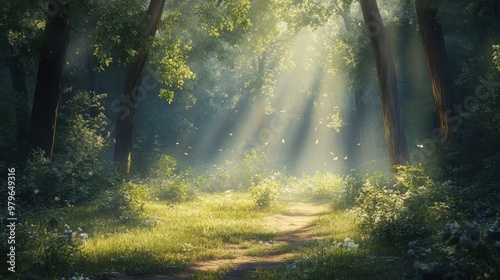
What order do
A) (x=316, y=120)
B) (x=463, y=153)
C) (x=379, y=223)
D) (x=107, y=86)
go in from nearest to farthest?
(x=379, y=223), (x=463, y=153), (x=107, y=86), (x=316, y=120)

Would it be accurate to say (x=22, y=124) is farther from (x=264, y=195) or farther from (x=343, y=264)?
(x=343, y=264)

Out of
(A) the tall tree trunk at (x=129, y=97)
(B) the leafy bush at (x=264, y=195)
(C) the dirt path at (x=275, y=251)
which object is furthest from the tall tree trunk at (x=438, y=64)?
(A) the tall tree trunk at (x=129, y=97)

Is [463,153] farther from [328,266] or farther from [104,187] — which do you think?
[104,187]

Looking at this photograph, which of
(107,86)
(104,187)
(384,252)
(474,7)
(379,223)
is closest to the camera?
(384,252)

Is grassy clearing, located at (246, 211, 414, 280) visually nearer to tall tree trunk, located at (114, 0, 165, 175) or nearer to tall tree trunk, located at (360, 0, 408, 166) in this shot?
tall tree trunk, located at (360, 0, 408, 166)

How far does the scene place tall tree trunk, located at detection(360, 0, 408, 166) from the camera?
18578 mm

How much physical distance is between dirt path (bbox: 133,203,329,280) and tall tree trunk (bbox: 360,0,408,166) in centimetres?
331

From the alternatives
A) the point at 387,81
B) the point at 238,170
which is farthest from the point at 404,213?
the point at 238,170

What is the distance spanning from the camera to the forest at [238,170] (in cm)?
913

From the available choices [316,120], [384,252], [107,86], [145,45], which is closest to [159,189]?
[145,45]

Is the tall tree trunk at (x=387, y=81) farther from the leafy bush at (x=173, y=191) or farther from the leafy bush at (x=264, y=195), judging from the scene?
the leafy bush at (x=173, y=191)

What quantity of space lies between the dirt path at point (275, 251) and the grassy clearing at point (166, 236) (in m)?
0.30

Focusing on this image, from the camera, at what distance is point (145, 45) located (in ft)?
57.1

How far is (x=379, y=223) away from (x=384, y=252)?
128 centimetres
